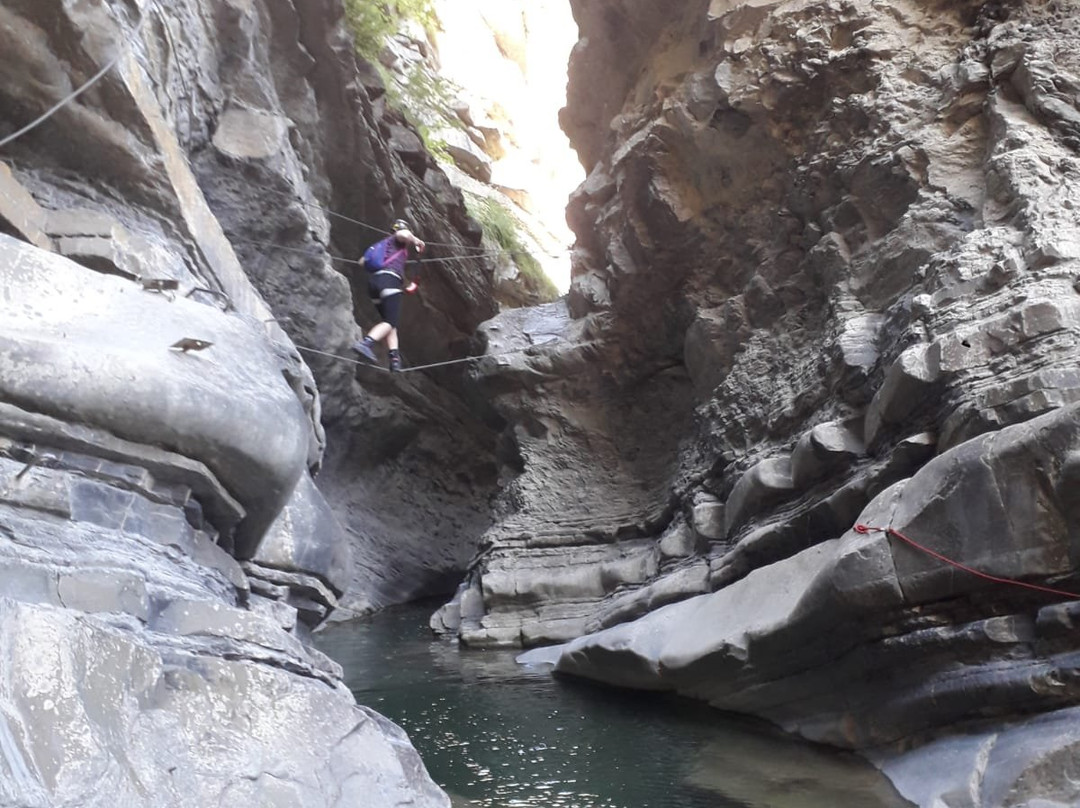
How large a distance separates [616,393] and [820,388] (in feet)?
17.8

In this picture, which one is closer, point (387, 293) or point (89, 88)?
point (89, 88)

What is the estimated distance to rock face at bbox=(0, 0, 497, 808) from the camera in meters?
3.14

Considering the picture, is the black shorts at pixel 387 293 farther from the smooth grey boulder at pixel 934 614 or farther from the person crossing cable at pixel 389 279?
the smooth grey boulder at pixel 934 614

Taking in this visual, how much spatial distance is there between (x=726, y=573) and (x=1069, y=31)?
600 cm

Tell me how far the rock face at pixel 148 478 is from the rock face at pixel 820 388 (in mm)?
3124

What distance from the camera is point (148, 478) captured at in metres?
4.40

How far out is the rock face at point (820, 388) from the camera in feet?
16.0

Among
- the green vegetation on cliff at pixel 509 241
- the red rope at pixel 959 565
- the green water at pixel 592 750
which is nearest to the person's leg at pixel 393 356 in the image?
the green water at pixel 592 750

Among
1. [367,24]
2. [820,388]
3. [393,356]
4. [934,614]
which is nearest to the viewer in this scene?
[934,614]

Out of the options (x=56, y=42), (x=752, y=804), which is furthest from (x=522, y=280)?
(x=752, y=804)

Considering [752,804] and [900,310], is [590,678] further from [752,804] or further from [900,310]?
[900,310]

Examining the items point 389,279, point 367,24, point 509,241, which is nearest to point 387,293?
point 389,279

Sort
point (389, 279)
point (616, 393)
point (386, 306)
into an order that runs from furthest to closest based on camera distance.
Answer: point (616, 393) → point (389, 279) → point (386, 306)

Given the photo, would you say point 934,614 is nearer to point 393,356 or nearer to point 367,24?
point 393,356
